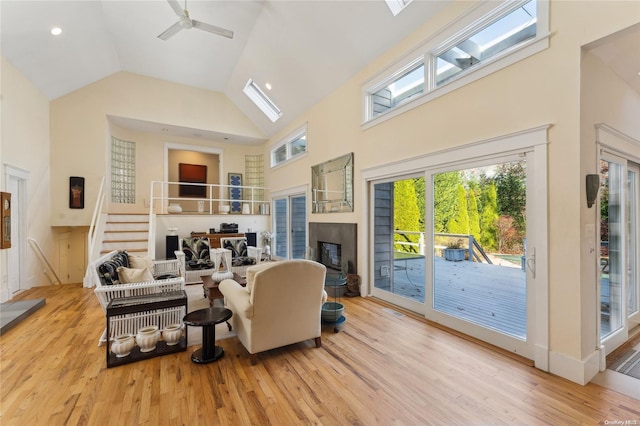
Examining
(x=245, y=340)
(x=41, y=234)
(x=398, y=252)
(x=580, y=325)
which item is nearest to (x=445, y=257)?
(x=398, y=252)

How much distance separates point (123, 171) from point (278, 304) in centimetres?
746

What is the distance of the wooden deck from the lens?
2791 millimetres

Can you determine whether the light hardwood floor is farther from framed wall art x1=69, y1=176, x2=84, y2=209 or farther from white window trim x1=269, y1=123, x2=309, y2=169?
white window trim x1=269, y1=123, x2=309, y2=169

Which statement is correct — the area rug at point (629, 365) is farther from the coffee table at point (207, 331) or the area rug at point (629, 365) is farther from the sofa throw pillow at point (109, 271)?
the sofa throw pillow at point (109, 271)

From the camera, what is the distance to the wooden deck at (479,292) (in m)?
2.79

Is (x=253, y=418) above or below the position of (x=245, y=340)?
below

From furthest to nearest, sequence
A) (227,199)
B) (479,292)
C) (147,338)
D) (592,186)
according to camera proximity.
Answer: (227,199)
(479,292)
(147,338)
(592,186)

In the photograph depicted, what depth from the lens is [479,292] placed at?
3215 millimetres

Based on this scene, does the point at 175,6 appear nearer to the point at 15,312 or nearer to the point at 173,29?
the point at 173,29

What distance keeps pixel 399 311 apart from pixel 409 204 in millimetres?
1542

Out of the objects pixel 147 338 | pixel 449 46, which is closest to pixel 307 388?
pixel 147 338

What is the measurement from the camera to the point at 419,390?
215cm

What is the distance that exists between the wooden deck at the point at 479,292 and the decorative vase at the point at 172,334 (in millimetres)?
2998

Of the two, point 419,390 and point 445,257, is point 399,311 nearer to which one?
point 445,257
